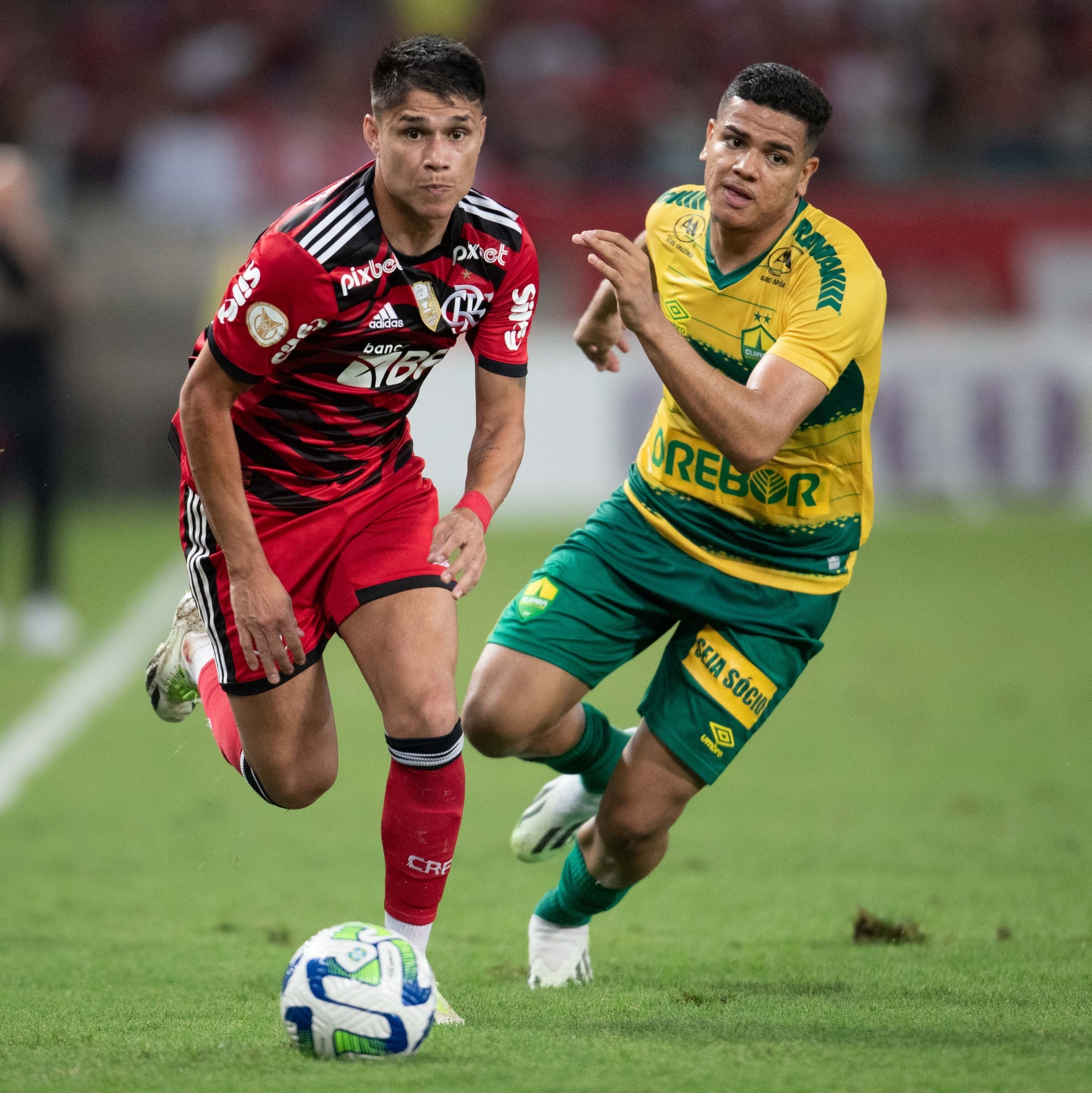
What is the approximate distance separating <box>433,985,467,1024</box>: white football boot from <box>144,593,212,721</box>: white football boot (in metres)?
1.47

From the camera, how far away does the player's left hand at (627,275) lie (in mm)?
3916

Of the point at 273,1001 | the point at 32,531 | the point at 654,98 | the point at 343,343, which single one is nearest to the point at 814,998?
the point at 273,1001

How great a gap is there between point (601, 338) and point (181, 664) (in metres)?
1.59

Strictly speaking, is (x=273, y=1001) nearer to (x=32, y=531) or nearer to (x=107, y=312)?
(x=32, y=531)

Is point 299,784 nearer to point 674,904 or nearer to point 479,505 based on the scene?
point 479,505

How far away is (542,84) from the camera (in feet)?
55.6

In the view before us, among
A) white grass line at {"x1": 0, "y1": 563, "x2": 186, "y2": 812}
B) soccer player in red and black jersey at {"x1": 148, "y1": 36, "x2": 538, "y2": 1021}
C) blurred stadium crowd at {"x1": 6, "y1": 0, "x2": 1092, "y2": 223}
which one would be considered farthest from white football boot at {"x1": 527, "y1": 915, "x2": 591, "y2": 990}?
blurred stadium crowd at {"x1": 6, "y1": 0, "x2": 1092, "y2": 223}

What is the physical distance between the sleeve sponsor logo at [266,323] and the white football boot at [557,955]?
1750 mm

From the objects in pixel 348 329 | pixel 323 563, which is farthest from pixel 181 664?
pixel 348 329

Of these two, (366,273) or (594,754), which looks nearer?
(366,273)

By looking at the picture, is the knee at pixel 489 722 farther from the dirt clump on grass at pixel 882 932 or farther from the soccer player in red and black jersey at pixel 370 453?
the dirt clump on grass at pixel 882 932

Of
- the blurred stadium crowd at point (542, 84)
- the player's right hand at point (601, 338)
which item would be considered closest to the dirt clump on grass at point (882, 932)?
the player's right hand at point (601, 338)

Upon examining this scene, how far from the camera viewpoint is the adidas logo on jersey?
3.99 m

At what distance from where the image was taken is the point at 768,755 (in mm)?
7531
